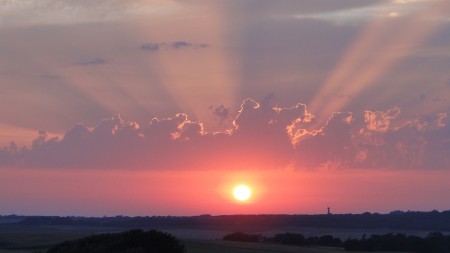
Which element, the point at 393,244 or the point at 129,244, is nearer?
the point at 129,244

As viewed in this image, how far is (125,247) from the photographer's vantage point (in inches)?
2062

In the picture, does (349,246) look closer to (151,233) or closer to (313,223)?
(151,233)

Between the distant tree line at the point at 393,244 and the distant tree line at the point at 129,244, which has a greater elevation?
the distant tree line at the point at 393,244

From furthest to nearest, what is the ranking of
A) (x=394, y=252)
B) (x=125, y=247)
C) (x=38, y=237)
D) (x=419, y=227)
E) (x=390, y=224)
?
1. (x=390, y=224)
2. (x=419, y=227)
3. (x=38, y=237)
4. (x=394, y=252)
5. (x=125, y=247)

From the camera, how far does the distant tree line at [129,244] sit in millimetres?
52281

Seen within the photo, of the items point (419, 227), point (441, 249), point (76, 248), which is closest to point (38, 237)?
point (441, 249)

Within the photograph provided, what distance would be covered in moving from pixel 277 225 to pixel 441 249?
96.0 m

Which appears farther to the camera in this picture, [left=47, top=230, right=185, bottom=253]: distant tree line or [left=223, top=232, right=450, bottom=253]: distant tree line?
[left=223, top=232, right=450, bottom=253]: distant tree line

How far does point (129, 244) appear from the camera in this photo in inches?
2079

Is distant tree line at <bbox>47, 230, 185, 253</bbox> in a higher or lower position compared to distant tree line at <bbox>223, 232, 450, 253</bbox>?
lower

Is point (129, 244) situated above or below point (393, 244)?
below

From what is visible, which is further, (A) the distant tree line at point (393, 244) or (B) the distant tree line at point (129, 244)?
(A) the distant tree line at point (393, 244)

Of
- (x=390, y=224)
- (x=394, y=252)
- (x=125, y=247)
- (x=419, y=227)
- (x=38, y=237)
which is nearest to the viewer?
(x=125, y=247)

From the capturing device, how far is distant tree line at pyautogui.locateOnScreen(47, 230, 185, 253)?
52.3 meters
